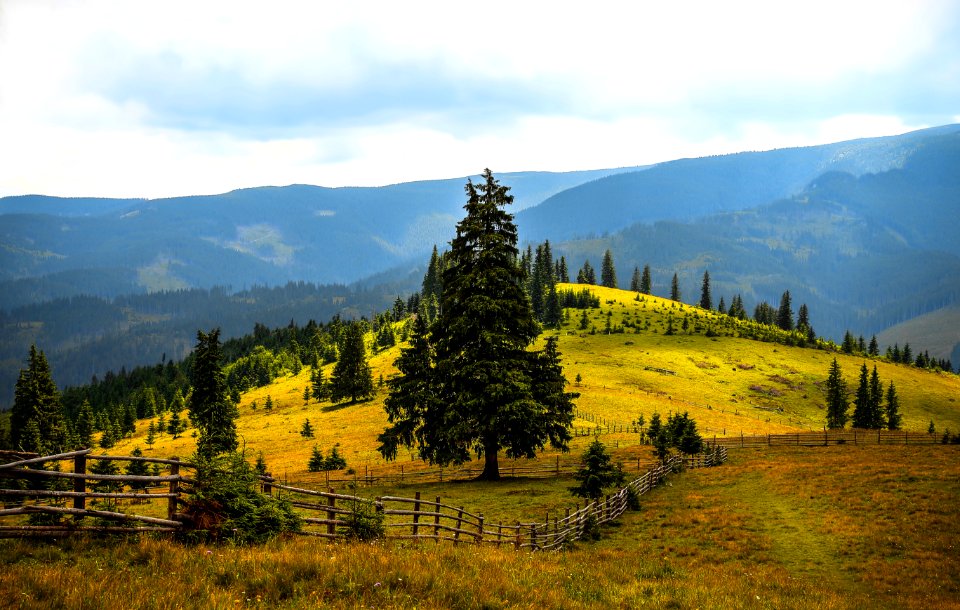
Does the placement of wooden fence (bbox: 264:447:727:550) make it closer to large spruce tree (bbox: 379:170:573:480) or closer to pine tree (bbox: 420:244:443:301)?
large spruce tree (bbox: 379:170:573:480)

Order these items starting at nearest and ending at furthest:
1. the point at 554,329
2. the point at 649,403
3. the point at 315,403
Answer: the point at 649,403
the point at 315,403
the point at 554,329

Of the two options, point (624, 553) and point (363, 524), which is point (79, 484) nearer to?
point (363, 524)

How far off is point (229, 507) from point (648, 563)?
1269 centimetres

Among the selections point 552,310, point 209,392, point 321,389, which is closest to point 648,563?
point 209,392

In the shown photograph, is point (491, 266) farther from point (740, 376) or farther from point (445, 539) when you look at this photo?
point (740, 376)

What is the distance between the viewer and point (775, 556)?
21297 millimetres

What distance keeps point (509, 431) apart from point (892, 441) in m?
41.1

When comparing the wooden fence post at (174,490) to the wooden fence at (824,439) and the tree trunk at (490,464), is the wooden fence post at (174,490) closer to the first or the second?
the tree trunk at (490,464)

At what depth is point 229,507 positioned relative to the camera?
12.2 metres

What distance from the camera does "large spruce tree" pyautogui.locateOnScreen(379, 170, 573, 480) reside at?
3312cm

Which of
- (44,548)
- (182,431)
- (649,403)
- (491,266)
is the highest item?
(491,266)

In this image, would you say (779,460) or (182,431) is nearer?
(779,460)

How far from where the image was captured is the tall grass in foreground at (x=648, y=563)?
898cm

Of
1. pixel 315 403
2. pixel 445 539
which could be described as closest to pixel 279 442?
pixel 315 403
